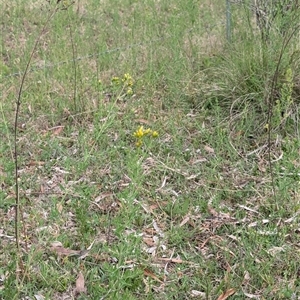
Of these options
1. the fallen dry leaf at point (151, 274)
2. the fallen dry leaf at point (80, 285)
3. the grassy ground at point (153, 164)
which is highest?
the grassy ground at point (153, 164)

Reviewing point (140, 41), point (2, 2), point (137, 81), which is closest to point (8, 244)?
point (137, 81)

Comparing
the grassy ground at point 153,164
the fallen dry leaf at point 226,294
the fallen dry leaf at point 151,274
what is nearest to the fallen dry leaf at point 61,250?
the grassy ground at point 153,164

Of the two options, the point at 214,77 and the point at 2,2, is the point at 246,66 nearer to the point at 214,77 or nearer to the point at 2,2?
the point at 214,77

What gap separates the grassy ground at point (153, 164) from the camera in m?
2.70

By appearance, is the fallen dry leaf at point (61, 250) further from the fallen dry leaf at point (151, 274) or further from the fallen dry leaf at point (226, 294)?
the fallen dry leaf at point (226, 294)

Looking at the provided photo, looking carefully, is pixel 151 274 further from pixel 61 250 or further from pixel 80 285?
pixel 61 250

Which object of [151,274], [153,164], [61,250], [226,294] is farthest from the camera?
[153,164]

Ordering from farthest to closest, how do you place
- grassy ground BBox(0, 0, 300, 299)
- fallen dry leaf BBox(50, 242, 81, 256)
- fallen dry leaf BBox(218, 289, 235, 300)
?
fallen dry leaf BBox(50, 242, 81, 256) → grassy ground BBox(0, 0, 300, 299) → fallen dry leaf BBox(218, 289, 235, 300)

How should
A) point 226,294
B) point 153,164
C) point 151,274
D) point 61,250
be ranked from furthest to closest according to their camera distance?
point 153,164 → point 61,250 → point 151,274 → point 226,294

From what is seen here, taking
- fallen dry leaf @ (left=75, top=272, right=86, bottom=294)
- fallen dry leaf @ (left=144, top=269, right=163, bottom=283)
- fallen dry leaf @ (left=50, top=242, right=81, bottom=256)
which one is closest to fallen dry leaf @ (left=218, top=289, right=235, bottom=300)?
fallen dry leaf @ (left=144, top=269, right=163, bottom=283)

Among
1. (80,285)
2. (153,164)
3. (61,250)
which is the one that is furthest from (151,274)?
(153,164)

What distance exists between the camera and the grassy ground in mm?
2695

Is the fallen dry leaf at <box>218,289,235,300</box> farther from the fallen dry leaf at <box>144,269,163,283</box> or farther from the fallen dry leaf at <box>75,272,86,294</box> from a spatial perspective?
the fallen dry leaf at <box>75,272,86,294</box>

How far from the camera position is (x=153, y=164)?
3.73 metres
